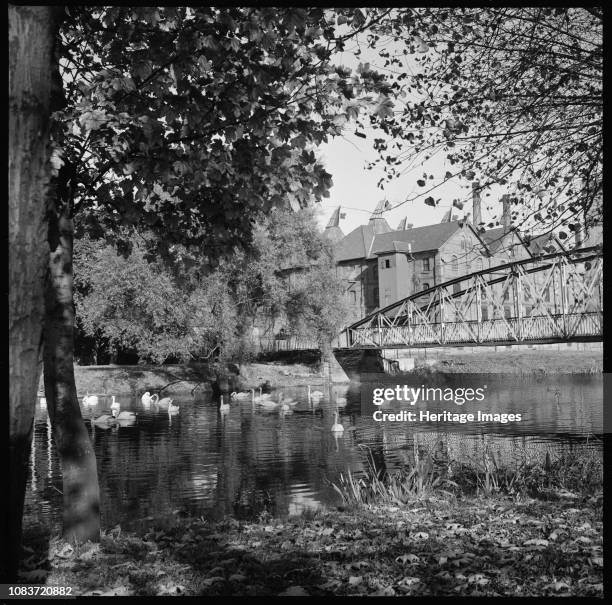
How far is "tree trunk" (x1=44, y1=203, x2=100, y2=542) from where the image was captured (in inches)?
266

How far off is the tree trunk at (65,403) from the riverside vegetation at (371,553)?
0.31 m

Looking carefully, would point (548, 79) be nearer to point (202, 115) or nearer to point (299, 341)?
point (202, 115)

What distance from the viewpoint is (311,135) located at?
7.02m

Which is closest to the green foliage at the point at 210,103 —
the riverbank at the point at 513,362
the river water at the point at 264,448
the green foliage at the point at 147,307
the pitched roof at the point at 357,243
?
the river water at the point at 264,448

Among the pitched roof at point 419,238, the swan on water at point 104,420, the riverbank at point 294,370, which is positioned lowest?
the swan on water at point 104,420

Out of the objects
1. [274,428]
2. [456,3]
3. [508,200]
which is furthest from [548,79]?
[274,428]

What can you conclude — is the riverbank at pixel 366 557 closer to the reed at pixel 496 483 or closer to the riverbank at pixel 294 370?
the reed at pixel 496 483

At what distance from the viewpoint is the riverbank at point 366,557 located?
4449 mm

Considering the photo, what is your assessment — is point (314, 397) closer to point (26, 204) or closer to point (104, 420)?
point (104, 420)

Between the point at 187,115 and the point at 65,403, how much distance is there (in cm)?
342

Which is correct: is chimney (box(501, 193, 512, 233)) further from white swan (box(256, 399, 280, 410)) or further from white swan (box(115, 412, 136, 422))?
white swan (box(256, 399, 280, 410))

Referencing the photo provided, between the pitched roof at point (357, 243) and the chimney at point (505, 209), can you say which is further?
the pitched roof at point (357, 243)

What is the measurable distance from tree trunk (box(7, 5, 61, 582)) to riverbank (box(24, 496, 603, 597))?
145 centimetres

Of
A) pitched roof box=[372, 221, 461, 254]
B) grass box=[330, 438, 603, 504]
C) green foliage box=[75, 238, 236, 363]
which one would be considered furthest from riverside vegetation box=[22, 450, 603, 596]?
pitched roof box=[372, 221, 461, 254]
